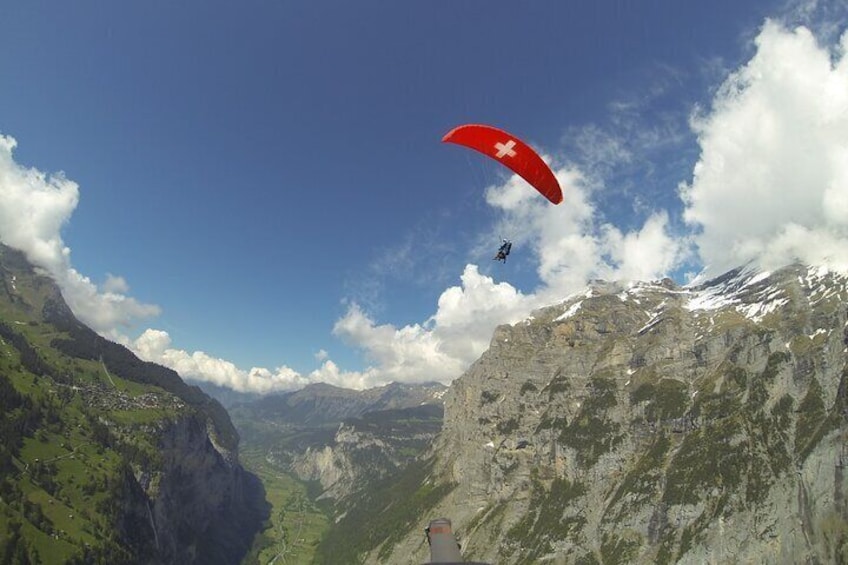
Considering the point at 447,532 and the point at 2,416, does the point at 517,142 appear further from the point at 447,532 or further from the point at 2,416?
the point at 2,416

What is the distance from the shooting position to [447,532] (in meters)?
19.2

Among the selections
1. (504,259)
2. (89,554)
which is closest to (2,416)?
(89,554)

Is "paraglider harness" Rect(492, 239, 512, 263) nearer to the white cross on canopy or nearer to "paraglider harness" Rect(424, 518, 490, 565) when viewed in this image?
the white cross on canopy

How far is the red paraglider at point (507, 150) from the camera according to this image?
49.5m

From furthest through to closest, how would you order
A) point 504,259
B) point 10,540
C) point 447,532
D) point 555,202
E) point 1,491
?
point 1,491 < point 10,540 < point 504,259 < point 555,202 < point 447,532

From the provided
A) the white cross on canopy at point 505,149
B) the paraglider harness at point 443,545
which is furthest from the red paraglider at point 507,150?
the paraglider harness at point 443,545

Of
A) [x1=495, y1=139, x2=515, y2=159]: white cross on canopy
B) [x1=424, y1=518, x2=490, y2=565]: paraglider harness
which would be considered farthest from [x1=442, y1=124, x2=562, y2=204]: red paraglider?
[x1=424, y1=518, x2=490, y2=565]: paraglider harness

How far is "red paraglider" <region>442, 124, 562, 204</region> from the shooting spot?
49.5m

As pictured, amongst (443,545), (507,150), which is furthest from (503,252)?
(443,545)

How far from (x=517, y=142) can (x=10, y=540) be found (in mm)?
170980

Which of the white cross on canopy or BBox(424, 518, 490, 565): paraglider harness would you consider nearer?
BBox(424, 518, 490, 565): paraglider harness

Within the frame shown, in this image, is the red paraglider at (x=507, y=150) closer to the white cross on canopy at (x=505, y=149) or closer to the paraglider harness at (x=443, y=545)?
the white cross on canopy at (x=505, y=149)

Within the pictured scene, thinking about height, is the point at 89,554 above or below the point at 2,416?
below

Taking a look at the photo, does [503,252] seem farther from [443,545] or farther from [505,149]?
[443,545]
